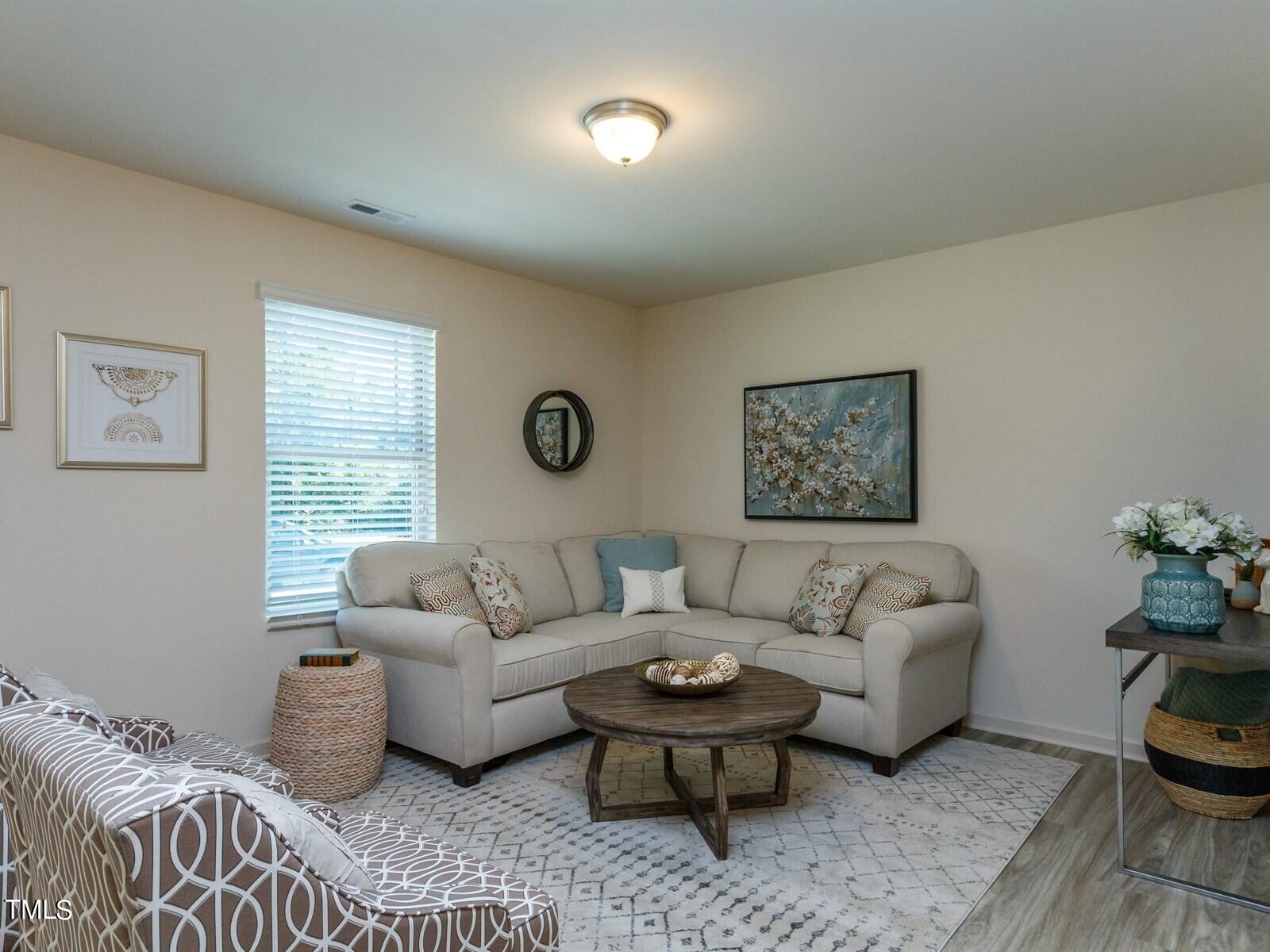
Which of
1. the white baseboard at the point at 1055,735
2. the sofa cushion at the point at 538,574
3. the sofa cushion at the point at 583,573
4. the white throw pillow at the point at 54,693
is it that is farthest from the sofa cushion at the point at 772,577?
the white throw pillow at the point at 54,693

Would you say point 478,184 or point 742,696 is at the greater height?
point 478,184

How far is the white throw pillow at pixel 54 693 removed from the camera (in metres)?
1.90

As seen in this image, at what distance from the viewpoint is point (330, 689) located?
125 inches

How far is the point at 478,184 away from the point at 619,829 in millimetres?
2714

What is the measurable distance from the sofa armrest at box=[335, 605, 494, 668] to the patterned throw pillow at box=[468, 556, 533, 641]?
195 millimetres

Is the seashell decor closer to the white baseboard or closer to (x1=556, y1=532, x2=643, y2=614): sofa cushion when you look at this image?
(x1=556, y1=532, x2=643, y2=614): sofa cushion

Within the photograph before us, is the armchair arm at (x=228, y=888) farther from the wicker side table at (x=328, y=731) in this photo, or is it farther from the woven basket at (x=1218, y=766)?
the woven basket at (x=1218, y=766)

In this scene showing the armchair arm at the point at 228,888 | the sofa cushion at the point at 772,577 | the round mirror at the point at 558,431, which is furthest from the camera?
the round mirror at the point at 558,431

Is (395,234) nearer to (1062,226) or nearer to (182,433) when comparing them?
(182,433)

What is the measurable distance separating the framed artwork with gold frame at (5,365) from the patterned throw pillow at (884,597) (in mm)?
3702

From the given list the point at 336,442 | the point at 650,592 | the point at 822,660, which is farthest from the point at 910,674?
the point at 336,442

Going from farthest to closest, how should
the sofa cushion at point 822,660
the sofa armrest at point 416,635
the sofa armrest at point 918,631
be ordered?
the sofa cushion at point 822,660, the sofa armrest at point 918,631, the sofa armrest at point 416,635

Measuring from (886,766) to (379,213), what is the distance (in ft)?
11.4

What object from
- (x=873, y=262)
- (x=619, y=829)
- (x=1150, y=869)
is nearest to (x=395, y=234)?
(x=873, y=262)
